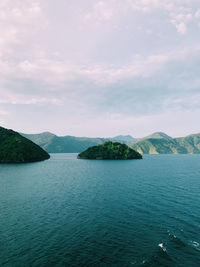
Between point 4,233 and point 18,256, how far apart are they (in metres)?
11.1

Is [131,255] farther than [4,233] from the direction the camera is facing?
No

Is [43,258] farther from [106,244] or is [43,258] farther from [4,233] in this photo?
[4,233]

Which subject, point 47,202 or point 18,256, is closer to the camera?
point 18,256

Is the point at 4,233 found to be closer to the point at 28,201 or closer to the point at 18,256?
the point at 18,256

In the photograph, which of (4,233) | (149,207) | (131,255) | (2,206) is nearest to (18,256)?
(4,233)

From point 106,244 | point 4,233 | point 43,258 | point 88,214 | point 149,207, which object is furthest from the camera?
point 149,207

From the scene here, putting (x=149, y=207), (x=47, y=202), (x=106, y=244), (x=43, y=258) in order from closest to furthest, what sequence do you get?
(x=43, y=258) < (x=106, y=244) < (x=149, y=207) < (x=47, y=202)

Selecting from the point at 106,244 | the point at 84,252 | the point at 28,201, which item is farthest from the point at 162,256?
the point at 28,201

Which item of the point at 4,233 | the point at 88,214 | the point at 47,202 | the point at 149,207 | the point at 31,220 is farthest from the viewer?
the point at 47,202

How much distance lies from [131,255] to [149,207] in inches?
1079

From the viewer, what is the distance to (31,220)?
44719 millimetres

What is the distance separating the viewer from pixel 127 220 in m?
44.9

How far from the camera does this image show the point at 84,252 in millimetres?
30906

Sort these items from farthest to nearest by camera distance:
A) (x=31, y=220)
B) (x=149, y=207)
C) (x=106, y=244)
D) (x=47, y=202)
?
(x=47, y=202)
(x=149, y=207)
(x=31, y=220)
(x=106, y=244)
